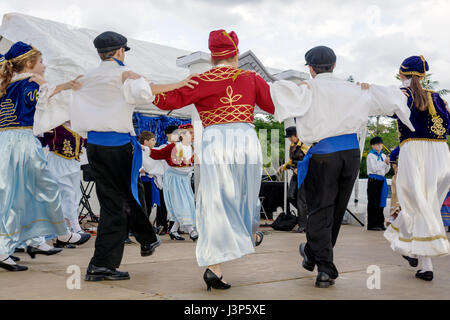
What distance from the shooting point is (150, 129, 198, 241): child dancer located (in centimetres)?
718

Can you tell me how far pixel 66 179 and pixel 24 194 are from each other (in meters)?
1.84

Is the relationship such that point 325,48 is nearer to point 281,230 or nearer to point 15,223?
point 15,223

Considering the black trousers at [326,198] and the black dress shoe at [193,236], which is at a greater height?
the black trousers at [326,198]

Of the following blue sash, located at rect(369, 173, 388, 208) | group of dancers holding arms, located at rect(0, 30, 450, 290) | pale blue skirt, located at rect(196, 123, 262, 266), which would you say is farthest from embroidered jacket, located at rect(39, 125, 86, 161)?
blue sash, located at rect(369, 173, 388, 208)

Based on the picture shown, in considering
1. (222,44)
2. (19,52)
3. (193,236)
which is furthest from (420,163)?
(193,236)

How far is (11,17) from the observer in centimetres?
862

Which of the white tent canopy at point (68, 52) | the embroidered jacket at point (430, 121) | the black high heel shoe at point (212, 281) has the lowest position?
the black high heel shoe at point (212, 281)

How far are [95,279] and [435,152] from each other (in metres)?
2.85

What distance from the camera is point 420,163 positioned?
414 centimetres

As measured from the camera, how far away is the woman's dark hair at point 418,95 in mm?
4090

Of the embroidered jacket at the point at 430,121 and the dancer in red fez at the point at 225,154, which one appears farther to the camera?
the embroidered jacket at the point at 430,121

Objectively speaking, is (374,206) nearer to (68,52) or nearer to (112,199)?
(68,52)

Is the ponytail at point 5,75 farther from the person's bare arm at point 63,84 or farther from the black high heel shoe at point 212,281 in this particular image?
the black high heel shoe at point 212,281

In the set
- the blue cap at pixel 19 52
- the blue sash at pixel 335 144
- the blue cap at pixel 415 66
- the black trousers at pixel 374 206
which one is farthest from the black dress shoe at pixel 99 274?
the black trousers at pixel 374 206
